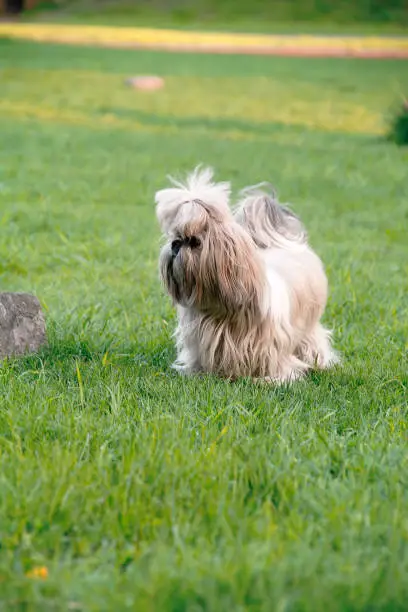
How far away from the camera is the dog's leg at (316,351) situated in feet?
20.4

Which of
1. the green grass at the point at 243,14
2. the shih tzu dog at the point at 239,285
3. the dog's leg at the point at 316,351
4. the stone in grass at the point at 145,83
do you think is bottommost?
the green grass at the point at 243,14

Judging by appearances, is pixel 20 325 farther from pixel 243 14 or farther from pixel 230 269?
pixel 243 14

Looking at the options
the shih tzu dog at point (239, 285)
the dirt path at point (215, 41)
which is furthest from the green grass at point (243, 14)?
the shih tzu dog at point (239, 285)

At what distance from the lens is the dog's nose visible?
208 inches

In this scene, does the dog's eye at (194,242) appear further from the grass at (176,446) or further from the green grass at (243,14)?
the green grass at (243,14)

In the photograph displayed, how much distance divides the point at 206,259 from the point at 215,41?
47.1 meters

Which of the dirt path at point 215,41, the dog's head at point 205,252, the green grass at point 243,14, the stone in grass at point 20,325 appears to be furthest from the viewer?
the green grass at point 243,14

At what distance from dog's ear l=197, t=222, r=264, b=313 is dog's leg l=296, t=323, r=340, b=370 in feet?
2.51

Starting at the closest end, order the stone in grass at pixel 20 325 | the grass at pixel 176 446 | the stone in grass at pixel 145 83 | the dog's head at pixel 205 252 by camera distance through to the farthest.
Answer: the grass at pixel 176 446 < the dog's head at pixel 205 252 < the stone in grass at pixel 20 325 < the stone in grass at pixel 145 83

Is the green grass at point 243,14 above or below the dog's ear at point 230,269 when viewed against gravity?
below

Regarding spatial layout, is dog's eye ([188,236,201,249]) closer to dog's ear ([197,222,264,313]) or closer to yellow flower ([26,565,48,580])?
dog's ear ([197,222,264,313])

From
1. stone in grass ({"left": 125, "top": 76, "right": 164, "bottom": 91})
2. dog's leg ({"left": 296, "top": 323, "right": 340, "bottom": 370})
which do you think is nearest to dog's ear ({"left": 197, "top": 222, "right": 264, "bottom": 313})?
dog's leg ({"left": 296, "top": 323, "right": 340, "bottom": 370})

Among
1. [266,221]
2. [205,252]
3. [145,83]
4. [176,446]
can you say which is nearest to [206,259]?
[205,252]

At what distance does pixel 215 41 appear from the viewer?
50688 millimetres
